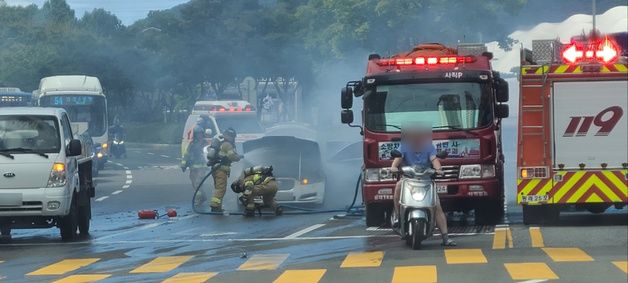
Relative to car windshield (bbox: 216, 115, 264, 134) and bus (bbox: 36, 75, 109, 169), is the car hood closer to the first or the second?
car windshield (bbox: 216, 115, 264, 134)

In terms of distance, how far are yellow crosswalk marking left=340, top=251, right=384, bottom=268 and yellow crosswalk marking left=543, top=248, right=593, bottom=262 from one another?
6.24 ft

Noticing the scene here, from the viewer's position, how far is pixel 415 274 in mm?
12438

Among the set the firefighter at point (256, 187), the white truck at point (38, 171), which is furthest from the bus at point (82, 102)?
the white truck at point (38, 171)

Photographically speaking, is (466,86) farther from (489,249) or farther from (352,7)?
(352,7)

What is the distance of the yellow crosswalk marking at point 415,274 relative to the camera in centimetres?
1200

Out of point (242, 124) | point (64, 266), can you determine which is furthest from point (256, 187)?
point (242, 124)

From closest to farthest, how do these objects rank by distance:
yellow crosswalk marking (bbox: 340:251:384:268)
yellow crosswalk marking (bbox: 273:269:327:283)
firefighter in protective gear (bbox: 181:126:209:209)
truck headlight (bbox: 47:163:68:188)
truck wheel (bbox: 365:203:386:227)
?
yellow crosswalk marking (bbox: 273:269:327:283) < yellow crosswalk marking (bbox: 340:251:384:268) < truck headlight (bbox: 47:163:68:188) < truck wheel (bbox: 365:203:386:227) < firefighter in protective gear (bbox: 181:126:209:209)

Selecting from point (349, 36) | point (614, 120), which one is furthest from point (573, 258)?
point (349, 36)

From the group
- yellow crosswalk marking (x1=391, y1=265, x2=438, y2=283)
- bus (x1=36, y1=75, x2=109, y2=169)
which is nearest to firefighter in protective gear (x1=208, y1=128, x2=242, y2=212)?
yellow crosswalk marking (x1=391, y1=265, x2=438, y2=283)

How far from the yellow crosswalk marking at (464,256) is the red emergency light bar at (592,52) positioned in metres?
4.13

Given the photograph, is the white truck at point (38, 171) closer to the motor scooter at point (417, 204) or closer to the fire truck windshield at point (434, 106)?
the fire truck windshield at point (434, 106)

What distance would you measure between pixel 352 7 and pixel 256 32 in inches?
420

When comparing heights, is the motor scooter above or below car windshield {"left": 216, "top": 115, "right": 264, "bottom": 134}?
below

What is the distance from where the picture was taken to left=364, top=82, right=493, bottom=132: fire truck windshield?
1764 cm
